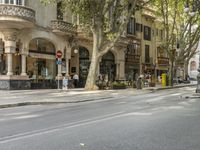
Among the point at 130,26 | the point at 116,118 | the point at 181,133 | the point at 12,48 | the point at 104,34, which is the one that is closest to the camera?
the point at 181,133

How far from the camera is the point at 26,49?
3089 cm

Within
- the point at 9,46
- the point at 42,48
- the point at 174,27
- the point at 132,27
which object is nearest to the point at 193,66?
the point at 132,27

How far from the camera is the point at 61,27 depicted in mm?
33594

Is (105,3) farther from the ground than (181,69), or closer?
farther from the ground

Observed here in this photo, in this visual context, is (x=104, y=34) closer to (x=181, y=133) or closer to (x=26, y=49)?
(x=26, y=49)

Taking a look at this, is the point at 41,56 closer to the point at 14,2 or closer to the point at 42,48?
the point at 42,48

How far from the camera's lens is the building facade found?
29.1 meters

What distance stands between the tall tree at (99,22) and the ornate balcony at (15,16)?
1621 mm

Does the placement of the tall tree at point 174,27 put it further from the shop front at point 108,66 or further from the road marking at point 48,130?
the road marking at point 48,130

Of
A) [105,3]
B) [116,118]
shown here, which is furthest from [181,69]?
[116,118]

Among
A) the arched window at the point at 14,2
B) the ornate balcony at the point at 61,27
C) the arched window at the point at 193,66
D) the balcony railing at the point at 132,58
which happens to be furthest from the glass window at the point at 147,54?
the arched window at the point at 193,66

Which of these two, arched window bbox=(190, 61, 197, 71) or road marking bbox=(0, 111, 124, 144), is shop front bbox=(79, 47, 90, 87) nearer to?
road marking bbox=(0, 111, 124, 144)

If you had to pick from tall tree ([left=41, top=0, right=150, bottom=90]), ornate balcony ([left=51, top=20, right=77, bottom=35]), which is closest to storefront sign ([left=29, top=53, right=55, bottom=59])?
ornate balcony ([left=51, top=20, right=77, bottom=35])

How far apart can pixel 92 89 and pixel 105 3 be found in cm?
691
